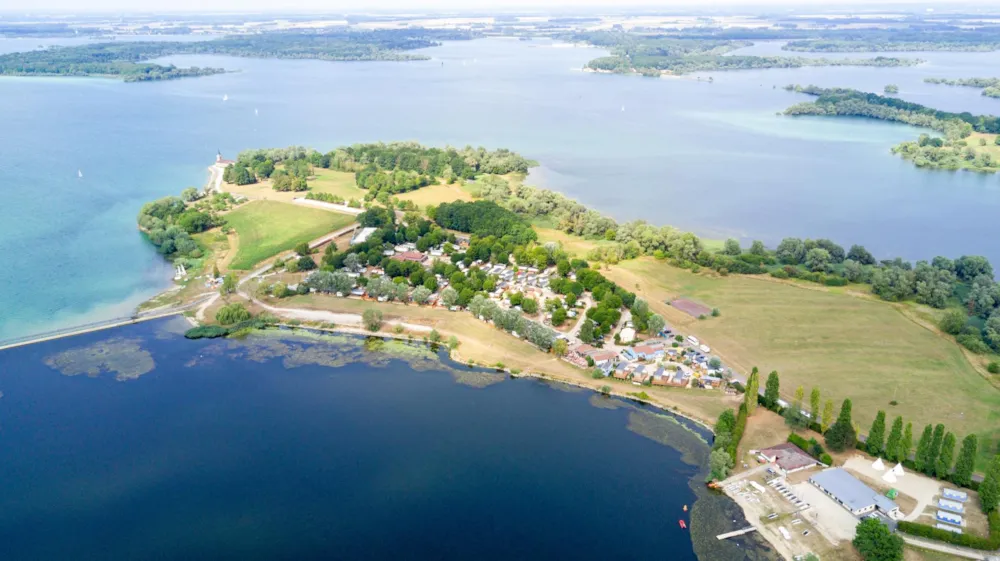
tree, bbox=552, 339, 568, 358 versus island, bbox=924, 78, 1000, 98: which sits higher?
island, bbox=924, 78, 1000, 98

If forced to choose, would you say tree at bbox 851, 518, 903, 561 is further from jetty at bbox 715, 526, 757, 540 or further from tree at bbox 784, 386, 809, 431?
tree at bbox 784, 386, 809, 431

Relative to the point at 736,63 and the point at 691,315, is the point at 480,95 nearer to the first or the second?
the point at 736,63

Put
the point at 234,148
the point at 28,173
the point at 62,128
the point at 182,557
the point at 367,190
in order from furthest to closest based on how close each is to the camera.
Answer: the point at 62,128
the point at 234,148
the point at 28,173
the point at 367,190
the point at 182,557

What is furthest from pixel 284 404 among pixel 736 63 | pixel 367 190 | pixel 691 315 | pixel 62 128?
pixel 736 63

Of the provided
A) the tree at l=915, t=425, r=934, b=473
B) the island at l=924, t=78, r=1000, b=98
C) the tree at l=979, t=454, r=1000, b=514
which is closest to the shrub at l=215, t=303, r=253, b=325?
the tree at l=915, t=425, r=934, b=473

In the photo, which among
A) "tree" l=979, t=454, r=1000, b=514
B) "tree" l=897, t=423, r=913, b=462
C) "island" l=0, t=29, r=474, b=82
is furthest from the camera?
"island" l=0, t=29, r=474, b=82

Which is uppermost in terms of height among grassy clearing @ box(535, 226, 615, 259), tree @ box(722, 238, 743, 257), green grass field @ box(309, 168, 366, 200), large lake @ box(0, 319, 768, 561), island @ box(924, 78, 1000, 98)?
island @ box(924, 78, 1000, 98)

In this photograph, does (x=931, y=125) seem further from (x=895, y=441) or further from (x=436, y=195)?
(x=895, y=441)

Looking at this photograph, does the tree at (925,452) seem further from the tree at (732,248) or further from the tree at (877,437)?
the tree at (732,248)
